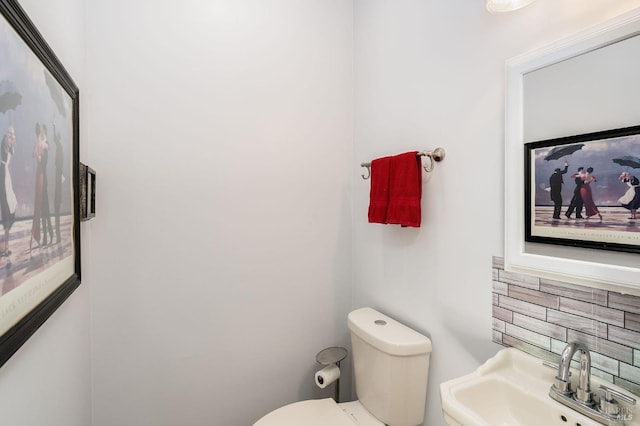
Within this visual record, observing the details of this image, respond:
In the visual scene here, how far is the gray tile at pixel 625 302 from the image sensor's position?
711mm

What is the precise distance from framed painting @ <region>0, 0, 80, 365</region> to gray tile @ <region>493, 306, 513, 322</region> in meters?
1.27

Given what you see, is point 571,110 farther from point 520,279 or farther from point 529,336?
point 529,336

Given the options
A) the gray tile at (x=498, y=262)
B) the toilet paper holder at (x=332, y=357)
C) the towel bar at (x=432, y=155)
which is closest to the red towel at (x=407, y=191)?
the towel bar at (x=432, y=155)

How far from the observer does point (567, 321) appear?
2.75 ft

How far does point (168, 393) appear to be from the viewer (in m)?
1.41

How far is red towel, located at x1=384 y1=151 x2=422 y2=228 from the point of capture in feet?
4.10

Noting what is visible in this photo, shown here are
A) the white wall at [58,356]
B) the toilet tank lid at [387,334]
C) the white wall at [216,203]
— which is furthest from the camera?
the white wall at [216,203]

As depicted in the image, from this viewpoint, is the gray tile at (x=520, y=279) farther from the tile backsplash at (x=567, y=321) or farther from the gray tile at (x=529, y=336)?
the gray tile at (x=529, y=336)

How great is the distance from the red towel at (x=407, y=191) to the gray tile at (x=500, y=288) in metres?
0.36

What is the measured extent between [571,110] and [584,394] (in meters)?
0.76

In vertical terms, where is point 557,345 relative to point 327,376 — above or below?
above

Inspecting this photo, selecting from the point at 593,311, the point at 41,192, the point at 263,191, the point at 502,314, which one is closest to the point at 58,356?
the point at 41,192

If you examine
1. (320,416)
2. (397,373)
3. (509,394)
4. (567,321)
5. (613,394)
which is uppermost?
(567,321)

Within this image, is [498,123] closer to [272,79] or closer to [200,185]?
[272,79]
